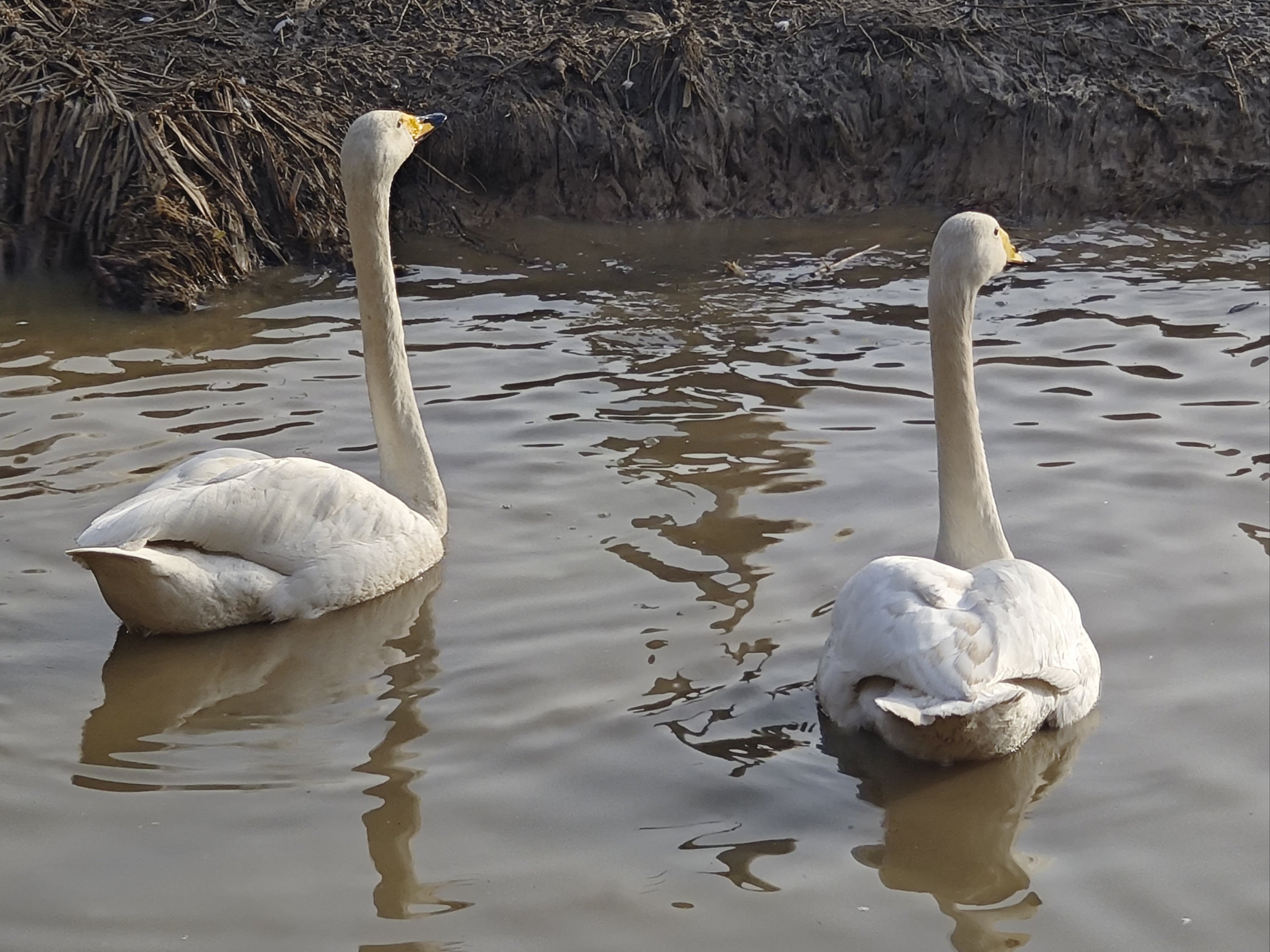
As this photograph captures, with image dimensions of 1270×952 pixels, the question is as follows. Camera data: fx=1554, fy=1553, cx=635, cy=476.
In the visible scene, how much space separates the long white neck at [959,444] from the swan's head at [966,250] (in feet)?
0.09

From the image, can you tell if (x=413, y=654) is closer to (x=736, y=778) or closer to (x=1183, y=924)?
(x=736, y=778)

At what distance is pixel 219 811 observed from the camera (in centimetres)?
430

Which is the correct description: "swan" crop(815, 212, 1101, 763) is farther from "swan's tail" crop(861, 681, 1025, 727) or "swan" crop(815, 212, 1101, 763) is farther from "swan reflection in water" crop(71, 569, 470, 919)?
"swan reflection in water" crop(71, 569, 470, 919)

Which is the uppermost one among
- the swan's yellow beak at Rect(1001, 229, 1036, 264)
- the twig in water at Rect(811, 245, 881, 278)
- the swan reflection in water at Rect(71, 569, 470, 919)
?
Answer: the swan's yellow beak at Rect(1001, 229, 1036, 264)

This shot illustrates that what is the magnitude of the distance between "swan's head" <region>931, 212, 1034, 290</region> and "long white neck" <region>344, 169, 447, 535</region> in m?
2.20

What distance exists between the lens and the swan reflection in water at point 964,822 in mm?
4023

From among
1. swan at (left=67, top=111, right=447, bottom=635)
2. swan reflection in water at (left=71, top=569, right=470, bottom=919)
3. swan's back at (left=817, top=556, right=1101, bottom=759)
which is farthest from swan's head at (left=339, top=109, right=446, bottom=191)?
swan's back at (left=817, top=556, right=1101, bottom=759)

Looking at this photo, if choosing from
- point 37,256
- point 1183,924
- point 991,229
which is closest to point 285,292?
point 37,256

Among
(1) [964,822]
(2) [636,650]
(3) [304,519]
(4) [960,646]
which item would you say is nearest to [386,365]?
(3) [304,519]

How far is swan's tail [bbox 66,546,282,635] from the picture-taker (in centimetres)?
512

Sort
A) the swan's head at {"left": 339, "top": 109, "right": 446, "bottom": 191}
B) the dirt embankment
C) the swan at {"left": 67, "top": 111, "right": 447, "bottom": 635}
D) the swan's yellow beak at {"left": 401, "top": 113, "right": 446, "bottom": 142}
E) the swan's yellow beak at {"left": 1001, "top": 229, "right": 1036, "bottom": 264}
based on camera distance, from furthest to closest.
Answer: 1. the dirt embankment
2. the swan's yellow beak at {"left": 401, "top": 113, "right": 446, "bottom": 142}
3. the swan's head at {"left": 339, "top": 109, "right": 446, "bottom": 191}
4. the swan's yellow beak at {"left": 1001, "top": 229, "right": 1036, "bottom": 264}
5. the swan at {"left": 67, "top": 111, "right": 447, "bottom": 635}

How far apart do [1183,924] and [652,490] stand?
3.29 m

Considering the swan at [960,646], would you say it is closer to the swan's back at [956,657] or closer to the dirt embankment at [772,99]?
the swan's back at [956,657]

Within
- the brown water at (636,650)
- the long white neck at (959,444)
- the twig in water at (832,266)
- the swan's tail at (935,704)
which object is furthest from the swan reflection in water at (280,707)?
the twig in water at (832,266)
